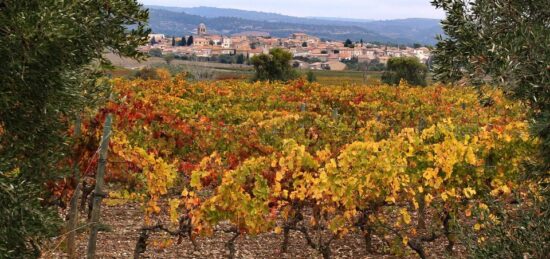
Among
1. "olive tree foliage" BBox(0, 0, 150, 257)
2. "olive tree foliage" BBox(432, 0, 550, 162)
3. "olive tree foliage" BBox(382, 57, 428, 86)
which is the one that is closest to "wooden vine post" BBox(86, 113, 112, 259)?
"olive tree foliage" BBox(0, 0, 150, 257)

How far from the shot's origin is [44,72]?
15.7ft

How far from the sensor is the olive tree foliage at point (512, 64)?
4.75 m

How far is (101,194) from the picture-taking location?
6.89 metres

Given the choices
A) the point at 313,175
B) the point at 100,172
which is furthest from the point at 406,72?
the point at 100,172

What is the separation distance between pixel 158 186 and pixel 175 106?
6.06 metres

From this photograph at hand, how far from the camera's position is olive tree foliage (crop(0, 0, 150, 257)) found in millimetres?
4312

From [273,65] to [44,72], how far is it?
4051 cm

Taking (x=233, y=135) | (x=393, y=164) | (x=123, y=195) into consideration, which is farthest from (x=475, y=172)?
(x=123, y=195)

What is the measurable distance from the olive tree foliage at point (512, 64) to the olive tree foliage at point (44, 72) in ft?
10.9

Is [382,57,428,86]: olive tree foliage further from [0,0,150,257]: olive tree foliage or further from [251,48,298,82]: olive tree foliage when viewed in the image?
[0,0,150,257]: olive tree foliage

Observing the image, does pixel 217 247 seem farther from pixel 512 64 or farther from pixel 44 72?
pixel 512 64

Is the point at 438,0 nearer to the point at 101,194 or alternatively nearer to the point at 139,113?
the point at 101,194

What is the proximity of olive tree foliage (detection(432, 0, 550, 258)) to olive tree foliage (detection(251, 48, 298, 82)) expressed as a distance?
3905 centimetres

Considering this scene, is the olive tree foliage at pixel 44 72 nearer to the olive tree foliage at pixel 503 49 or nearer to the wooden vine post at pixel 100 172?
the wooden vine post at pixel 100 172
